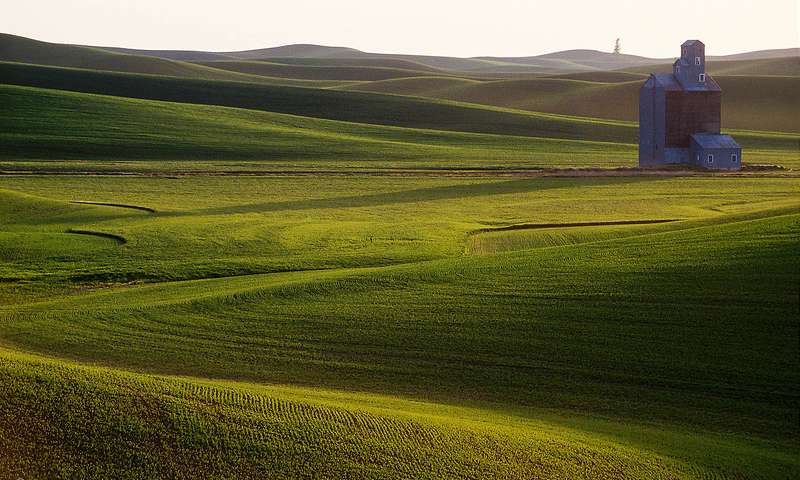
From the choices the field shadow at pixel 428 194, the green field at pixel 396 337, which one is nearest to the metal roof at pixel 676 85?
the field shadow at pixel 428 194

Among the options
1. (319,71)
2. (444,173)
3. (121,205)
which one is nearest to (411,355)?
(121,205)

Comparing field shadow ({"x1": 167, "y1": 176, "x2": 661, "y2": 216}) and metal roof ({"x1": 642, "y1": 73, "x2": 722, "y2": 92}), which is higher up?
metal roof ({"x1": 642, "y1": 73, "x2": 722, "y2": 92})

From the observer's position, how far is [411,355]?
57.9 ft

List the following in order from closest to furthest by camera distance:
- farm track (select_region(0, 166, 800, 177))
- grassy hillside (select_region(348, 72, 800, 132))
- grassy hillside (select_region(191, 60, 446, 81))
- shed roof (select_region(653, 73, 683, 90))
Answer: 1. farm track (select_region(0, 166, 800, 177))
2. shed roof (select_region(653, 73, 683, 90))
3. grassy hillside (select_region(348, 72, 800, 132))
4. grassy hillside (select_region(191, 60, 446, 81))

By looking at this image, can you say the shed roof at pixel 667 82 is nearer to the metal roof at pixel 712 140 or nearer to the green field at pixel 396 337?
the metal roof at pixel 712 140

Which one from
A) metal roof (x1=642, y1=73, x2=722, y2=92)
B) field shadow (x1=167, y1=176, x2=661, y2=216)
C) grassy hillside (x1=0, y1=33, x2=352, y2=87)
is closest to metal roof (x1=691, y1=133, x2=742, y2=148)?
metal roof (x1=642, y1=73, x2=722, y2=92)

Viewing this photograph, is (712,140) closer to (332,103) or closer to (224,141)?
(224,141)

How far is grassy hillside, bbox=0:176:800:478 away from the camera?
1257cm

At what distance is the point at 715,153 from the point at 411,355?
46.5 meters

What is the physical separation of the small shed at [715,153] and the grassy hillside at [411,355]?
30672mm

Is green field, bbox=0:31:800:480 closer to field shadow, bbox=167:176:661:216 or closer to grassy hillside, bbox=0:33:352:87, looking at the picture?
field shadow, bbox=167:176:661:216

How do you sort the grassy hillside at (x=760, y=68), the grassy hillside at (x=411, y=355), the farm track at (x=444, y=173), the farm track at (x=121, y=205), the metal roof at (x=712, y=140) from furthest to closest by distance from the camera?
the grassy hillside at (x=760, y=68) < the metal roof at (x=712, y=140) < the farm track at (x=444, y=173) < the farm track at (x=121, y=205) < the grassy hillside at (x=411, y=355)

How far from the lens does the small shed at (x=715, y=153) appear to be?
195 feet

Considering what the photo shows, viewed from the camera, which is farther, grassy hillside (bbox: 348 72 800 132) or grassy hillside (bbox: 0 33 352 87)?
grassy hillside (bbox: 0 33 352 87)
